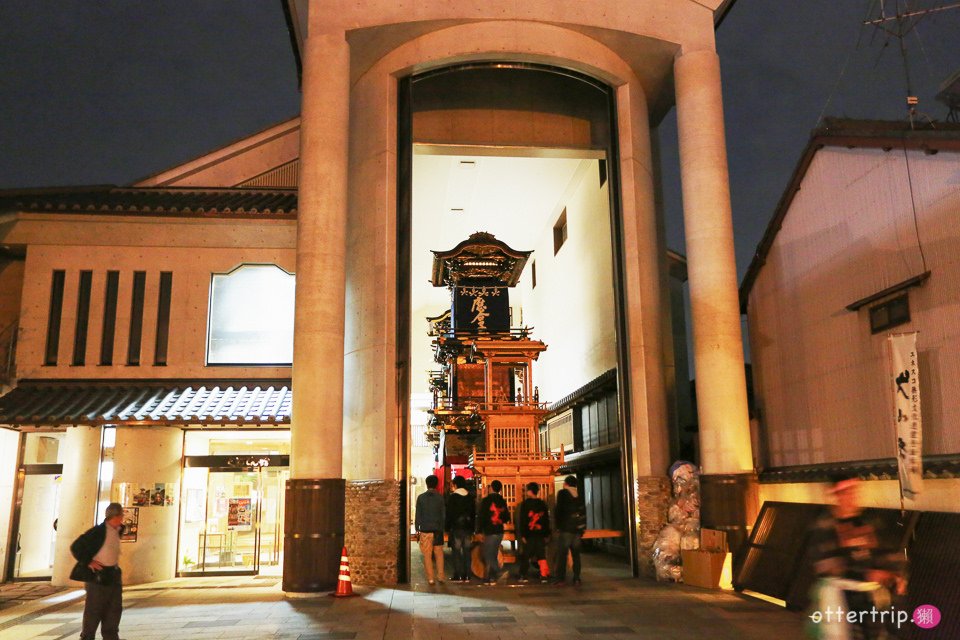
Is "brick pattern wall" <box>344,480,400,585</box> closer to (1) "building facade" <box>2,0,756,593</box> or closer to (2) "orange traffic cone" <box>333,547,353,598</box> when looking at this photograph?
(1) "building facade" <box>2,0,756,593</box>

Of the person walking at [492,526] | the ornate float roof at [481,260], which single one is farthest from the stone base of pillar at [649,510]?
the ornate float roof at [481,260]

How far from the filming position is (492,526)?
1380cm

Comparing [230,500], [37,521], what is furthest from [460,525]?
[37,521]

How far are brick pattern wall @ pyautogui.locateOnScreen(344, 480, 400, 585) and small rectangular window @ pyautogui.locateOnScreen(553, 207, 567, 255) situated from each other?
1310 cm

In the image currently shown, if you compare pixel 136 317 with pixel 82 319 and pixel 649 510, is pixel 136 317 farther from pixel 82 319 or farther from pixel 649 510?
pixel 649 510

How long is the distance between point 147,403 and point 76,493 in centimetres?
213

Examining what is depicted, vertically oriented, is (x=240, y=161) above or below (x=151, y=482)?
above

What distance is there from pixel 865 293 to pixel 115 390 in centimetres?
1458

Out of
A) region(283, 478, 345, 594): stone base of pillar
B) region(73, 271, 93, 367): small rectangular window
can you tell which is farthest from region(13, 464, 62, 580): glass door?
region(283, 478, 345, 594): stone base of pillar

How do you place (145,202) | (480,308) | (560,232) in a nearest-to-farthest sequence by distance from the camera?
(145,202), (480,308), (560,232)

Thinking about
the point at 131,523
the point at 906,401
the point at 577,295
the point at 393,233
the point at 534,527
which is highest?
the point at 577,295

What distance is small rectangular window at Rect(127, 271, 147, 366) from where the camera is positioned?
1659 cm

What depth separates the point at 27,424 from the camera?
14.6m

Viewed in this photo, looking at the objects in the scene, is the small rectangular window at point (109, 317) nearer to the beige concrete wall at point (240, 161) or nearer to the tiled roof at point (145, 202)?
the tiled roof at point (145, 202)
